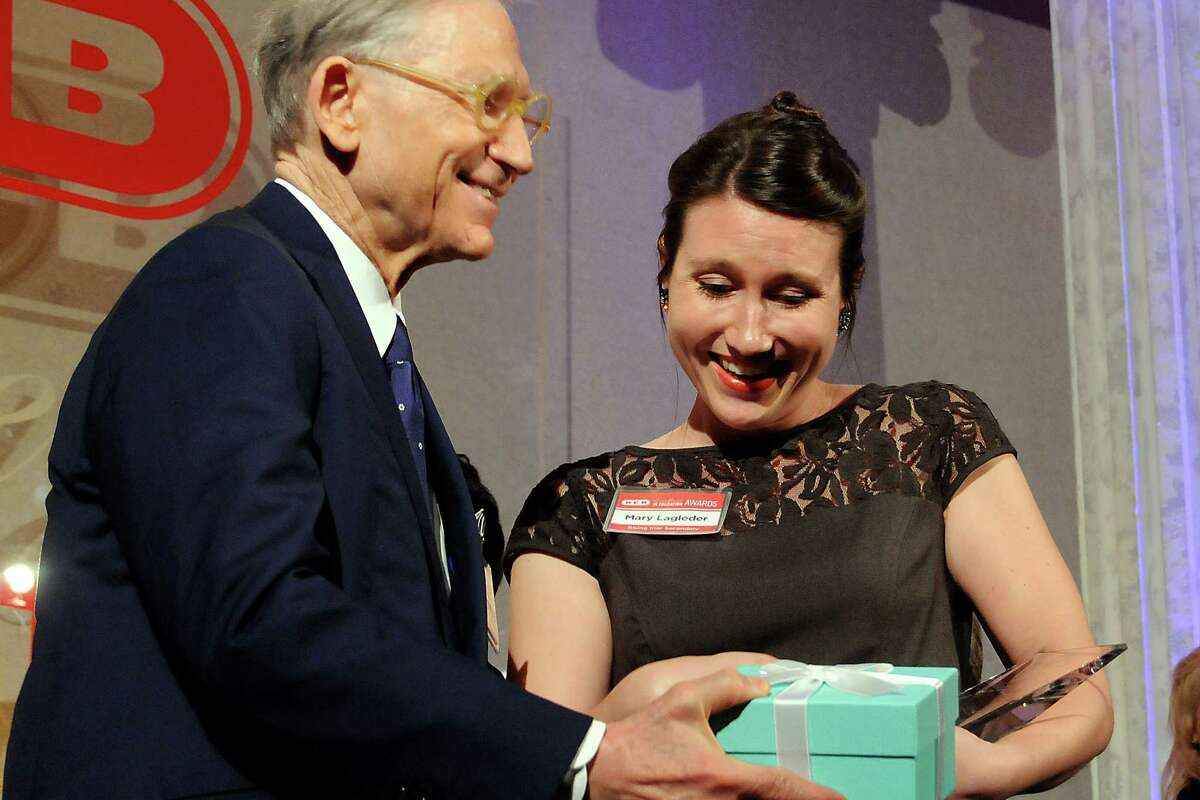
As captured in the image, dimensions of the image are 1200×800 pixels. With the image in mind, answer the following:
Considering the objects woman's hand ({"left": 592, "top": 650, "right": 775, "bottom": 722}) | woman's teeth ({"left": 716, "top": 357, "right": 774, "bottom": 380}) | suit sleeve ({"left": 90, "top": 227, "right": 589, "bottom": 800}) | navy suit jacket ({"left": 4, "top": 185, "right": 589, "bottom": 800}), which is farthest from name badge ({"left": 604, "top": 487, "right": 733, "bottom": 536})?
suit sleeve ({"left": 90, "top": 227, "right": 589, "bottom": 800})

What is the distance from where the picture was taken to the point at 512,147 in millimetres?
1436

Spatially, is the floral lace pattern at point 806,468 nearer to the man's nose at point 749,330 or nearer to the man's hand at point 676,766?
the man's nose at point 749,330

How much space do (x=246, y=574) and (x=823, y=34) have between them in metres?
3.51

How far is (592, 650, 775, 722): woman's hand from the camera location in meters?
1.35

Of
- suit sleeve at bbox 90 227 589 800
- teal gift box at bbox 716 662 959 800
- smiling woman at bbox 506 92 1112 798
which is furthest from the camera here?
smiling woman at bbox 506 92 1112 798

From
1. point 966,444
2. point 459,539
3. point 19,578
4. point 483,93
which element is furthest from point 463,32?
point 19,578

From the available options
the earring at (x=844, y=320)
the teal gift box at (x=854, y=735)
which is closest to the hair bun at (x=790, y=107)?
the earring at (x=844, y=320)

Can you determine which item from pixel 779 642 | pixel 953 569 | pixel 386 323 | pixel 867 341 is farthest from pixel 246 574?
pixel 867 341

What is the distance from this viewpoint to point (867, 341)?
4141mm

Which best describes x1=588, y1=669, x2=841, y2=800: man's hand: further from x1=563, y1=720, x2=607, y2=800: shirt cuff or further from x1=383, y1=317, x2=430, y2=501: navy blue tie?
x1=383, y1=317, x2=430, y2=501: navy blue tie

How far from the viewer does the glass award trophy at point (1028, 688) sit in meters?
1.35

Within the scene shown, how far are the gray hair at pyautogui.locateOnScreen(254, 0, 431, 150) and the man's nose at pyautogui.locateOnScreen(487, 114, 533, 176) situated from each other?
5.0 inches

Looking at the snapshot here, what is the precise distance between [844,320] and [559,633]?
586 mm

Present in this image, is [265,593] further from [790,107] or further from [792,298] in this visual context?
[790,107]
